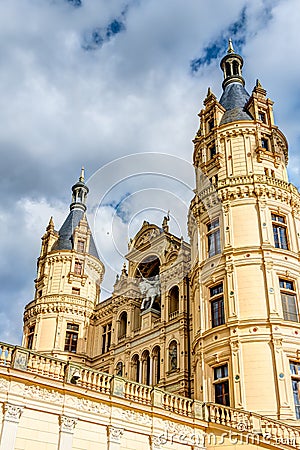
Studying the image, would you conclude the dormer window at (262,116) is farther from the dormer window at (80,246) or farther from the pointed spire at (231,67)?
the dormer window at (80,246)

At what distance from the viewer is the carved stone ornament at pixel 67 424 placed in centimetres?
2036

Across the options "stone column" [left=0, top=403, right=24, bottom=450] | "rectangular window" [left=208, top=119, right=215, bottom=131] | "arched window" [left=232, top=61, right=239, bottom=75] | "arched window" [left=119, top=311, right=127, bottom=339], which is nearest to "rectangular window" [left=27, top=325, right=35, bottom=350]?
"arched window" [left=119, top=311, right=127, bottom=339]

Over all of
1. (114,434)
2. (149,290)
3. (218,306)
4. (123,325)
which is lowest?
(114,434)

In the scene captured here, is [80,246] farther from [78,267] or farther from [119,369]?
[119,369]

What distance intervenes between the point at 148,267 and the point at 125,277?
2351 mm

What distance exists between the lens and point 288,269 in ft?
110

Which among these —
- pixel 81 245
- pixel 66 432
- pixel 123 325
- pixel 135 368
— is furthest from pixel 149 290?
pixel 66 432

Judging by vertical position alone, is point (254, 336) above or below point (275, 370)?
above

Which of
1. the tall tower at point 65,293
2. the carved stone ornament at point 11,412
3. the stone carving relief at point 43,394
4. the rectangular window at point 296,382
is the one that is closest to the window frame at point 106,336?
the tall tower at point 65,293

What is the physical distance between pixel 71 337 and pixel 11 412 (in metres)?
30.9

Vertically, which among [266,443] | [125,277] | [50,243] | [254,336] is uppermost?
[50,243]

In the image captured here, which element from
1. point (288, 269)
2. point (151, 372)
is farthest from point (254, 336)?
point (151, 372)

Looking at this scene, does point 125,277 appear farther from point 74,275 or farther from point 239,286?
point 239,286

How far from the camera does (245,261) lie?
109ft
